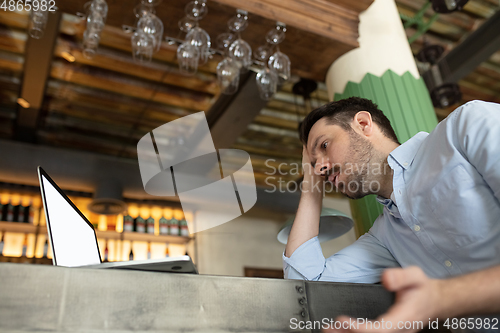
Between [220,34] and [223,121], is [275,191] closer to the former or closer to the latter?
[223,121]

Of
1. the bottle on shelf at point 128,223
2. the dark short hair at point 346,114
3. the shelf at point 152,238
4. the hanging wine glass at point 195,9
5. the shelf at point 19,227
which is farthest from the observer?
the bottle on shelf at point 128,223

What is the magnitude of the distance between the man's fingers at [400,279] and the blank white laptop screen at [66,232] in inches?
26.6

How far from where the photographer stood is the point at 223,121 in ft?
10.4

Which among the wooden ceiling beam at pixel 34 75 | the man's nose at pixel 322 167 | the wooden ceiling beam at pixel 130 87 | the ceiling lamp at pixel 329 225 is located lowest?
the ceiling lamp at pixel 329 225

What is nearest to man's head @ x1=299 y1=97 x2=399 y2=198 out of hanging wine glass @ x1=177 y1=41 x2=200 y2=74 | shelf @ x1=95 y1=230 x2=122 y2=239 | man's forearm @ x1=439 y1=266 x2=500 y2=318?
man's forearm @ x1=439 y1=266 x2=500 y2=318

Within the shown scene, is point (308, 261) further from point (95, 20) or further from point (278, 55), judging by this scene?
point (95, 20)

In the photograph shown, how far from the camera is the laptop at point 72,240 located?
28.7 inches

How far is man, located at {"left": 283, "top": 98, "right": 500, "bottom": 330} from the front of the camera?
49cm

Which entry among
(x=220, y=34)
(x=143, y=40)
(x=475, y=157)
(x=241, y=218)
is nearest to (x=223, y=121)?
(x=220, y=34)

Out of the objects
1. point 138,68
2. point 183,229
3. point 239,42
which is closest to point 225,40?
point 239,42

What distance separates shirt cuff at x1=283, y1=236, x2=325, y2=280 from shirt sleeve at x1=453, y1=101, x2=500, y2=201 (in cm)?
48

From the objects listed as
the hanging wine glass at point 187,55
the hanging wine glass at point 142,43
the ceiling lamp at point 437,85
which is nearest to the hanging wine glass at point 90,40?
the hanging wine glass at point 142,43

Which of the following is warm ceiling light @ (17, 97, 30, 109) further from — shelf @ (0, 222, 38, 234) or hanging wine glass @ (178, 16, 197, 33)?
hanging wine glass @ (178, 16, 197, 33)

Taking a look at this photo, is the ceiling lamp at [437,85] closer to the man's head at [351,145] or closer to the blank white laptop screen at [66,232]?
the man's head at [351,145]
